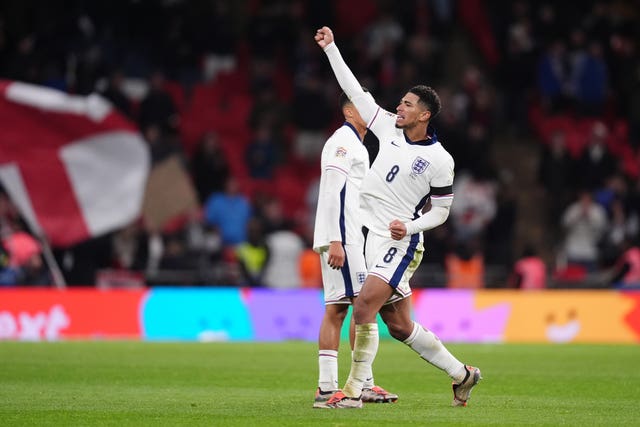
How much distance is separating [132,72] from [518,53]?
838cm

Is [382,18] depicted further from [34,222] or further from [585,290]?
[34,222]

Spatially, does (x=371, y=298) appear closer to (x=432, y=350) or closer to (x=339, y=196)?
(x=432, y=350)

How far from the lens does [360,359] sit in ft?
36.2

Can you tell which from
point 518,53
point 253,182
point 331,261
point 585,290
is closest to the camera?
point 331,261

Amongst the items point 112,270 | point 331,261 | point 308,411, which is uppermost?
point 331,261

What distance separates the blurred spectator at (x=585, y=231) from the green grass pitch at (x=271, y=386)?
5866 mm

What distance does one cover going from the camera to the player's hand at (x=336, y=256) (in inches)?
449

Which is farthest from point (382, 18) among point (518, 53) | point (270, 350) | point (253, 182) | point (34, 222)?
point (270, 350)

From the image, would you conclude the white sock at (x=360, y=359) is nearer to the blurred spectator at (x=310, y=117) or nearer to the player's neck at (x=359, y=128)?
the player's neck at (x=359, y=128)

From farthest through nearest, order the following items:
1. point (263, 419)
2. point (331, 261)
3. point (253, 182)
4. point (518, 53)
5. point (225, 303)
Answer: point (518, 53)
point (253, 182)
point (225, 303)
point (331, 261)
point (263, 419)

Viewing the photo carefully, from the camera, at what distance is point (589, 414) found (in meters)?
10.7

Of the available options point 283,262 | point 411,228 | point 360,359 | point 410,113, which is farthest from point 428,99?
point 283,262

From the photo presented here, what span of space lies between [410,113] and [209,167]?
589 inches

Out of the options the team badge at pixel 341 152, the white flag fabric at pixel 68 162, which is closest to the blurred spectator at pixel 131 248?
the white flag fabric at pixel 68 162
